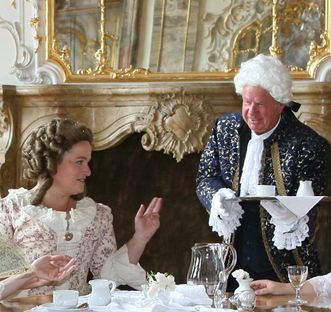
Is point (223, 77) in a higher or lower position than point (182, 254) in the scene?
higher

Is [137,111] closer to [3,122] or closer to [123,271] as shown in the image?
[3,122]

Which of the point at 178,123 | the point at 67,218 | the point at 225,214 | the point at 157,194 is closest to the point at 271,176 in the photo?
Result: the point at 225,214

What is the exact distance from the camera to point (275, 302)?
9.01 feet

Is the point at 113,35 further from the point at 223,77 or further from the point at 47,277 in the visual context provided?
the point at 47,277

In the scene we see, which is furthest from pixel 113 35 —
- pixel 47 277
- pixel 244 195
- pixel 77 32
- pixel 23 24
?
pixel 47 277

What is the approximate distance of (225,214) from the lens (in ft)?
11.1

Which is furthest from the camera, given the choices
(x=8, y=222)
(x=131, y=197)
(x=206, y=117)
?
(x=131, y=197)

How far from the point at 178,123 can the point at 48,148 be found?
57.1 inches

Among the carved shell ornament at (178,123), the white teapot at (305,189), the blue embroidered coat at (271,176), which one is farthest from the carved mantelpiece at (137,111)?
the white teapot at (305,189)

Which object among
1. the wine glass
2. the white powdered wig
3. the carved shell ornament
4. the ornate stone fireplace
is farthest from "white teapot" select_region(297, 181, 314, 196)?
the carved shell ornament

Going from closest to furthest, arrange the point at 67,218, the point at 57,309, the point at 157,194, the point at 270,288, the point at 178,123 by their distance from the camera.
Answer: the point at 57,309 → the point at 270,288 → the point at 67,218 → the point at 178,123 → the point at 157,194

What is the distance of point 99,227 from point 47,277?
0.52 meters

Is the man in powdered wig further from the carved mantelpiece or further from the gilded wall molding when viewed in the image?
the gilded wall molding

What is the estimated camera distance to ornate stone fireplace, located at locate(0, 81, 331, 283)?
4.69 meters
